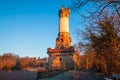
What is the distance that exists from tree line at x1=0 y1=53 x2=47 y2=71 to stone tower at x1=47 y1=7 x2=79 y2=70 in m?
25.2

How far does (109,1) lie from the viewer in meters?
9.52

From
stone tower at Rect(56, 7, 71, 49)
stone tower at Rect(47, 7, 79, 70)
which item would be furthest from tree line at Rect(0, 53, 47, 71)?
stone tower at Rect(56, 7, 71, 49)

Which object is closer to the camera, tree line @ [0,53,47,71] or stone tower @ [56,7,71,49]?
stone tower @ [56,7,71,49]

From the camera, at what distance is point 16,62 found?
10375 cm

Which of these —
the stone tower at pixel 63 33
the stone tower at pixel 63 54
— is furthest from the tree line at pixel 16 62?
the stone tower at pixel 63 33

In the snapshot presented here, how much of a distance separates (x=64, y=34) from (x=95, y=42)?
57477mm

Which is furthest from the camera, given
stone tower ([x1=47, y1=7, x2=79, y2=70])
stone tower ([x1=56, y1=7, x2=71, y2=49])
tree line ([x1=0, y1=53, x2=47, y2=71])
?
tree line ([x1=0, y1=53, x2=47, y2=71])

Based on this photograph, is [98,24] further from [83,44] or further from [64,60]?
[64,60]

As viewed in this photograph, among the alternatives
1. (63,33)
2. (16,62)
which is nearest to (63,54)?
(63,33)

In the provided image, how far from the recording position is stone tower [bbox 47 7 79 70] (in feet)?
229

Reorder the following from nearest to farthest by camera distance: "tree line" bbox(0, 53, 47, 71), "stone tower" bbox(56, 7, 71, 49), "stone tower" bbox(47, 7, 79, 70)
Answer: "stone tower" bbox(47, 7, 79, 70), "stone tower" bbox(56, 7, 71, 49), "tree line" bbox(0, 53, 47, 71)

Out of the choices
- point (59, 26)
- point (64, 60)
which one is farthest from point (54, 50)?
point (59, 26)

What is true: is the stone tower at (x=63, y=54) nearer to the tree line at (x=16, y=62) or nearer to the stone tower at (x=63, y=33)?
the stone tower at (x=63, y=33)

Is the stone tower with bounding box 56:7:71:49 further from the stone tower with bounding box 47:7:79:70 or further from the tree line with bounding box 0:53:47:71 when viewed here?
the tree line with bounding box 0:53:47:71
